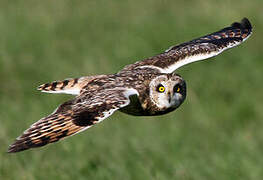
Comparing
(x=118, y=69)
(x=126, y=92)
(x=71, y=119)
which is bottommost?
(x=118, y=69)

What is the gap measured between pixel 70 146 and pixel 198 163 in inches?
67.8

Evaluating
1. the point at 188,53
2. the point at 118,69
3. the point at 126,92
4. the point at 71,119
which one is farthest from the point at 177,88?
the point at 118,69

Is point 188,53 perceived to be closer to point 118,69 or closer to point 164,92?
point 164,92

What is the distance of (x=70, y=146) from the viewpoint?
32.1 feet

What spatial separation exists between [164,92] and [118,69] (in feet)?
18.7

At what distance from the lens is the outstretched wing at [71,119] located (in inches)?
262

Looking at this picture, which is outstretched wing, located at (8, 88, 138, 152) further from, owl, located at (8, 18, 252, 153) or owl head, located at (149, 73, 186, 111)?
owl head, located at (149, 73, 186, 111)

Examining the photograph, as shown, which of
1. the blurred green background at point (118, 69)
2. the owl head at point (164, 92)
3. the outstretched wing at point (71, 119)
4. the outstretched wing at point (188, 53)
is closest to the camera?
the outstretched wing at point (71, 119)

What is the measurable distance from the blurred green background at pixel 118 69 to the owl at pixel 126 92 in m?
1.31

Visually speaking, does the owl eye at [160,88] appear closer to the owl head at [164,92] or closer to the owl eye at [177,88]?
the owl head at [164,92]

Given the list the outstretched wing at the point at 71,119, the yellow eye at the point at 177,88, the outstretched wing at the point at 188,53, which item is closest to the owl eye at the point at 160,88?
the yellow eye at the point at 177,88

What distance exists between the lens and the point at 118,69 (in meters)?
13.6

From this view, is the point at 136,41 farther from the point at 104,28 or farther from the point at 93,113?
the point at 93,113

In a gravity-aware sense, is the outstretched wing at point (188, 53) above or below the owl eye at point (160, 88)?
above
